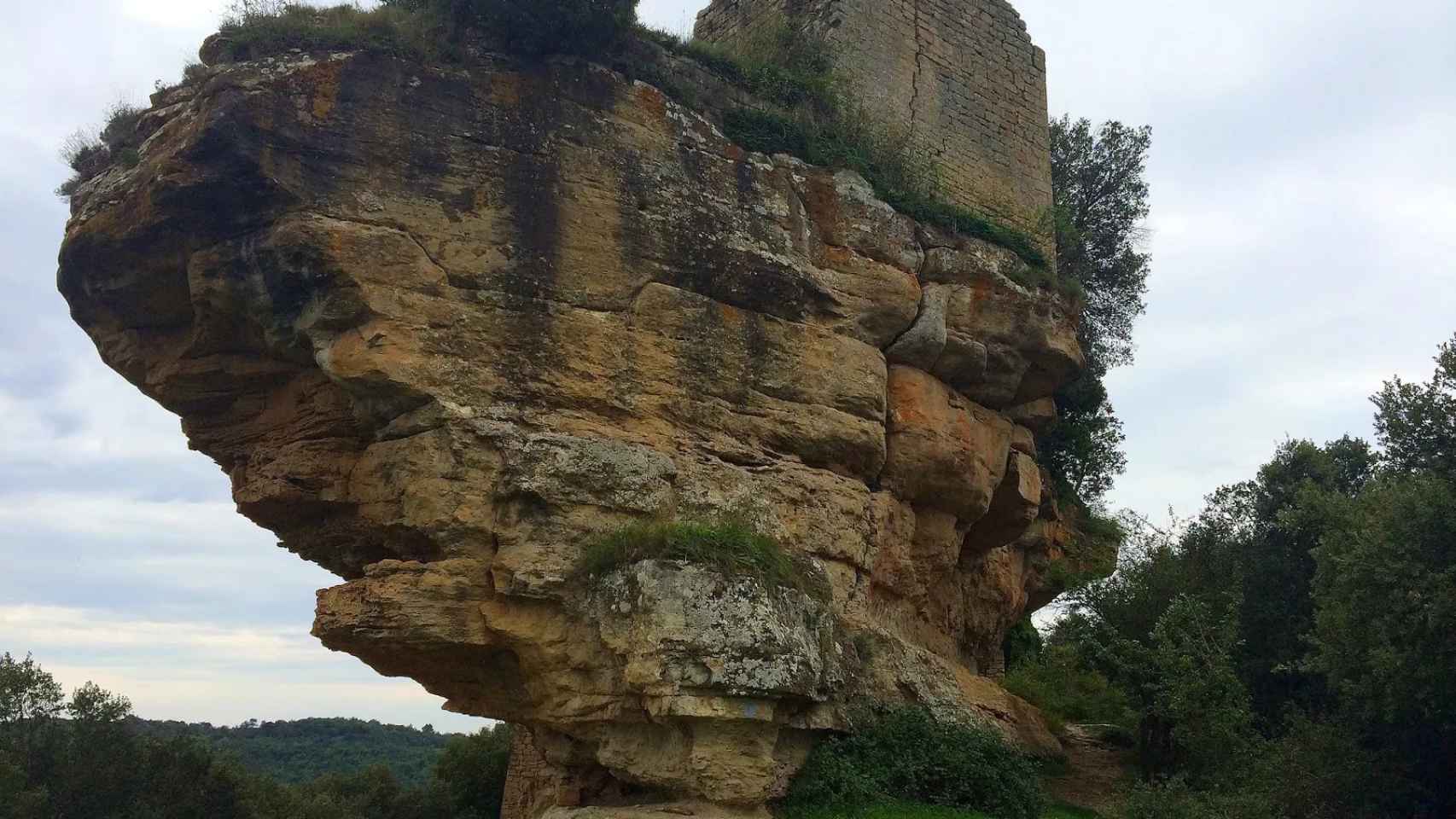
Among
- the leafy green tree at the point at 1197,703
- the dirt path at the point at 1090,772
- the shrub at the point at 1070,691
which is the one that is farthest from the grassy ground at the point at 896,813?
the shrub at the point at 1070,691

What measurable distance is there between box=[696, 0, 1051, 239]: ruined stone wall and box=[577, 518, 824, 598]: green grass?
661 cm

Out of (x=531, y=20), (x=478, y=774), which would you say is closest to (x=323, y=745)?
(x=478, y=774)

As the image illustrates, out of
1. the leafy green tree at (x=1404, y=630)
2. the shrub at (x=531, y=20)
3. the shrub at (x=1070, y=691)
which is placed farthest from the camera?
the shrub at (x=1070, y=691)

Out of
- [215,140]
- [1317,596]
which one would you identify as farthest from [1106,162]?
[215,140]

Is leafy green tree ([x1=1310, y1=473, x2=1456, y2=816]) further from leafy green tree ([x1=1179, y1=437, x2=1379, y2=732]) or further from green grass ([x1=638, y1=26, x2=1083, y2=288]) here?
green grass ([x1=638, y1=26, x2=1083, y2=288])

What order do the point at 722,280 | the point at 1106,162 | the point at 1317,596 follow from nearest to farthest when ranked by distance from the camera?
the point at 722,280, the point at 1317,596, the point at 1106,162

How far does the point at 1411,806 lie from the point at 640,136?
427 inches

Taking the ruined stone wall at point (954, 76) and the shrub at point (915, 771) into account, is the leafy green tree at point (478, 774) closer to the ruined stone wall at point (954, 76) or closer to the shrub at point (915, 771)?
the shrub at point (915, 771)

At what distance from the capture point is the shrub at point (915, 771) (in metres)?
9.92

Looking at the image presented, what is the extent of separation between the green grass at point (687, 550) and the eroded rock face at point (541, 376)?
15 cm

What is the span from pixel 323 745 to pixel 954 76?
47013 millimetres

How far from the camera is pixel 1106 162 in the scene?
22.0 m

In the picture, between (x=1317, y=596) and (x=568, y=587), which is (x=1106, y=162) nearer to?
(x=1317, y=596)

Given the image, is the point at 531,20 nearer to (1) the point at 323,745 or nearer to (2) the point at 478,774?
(2) the point at 478,774
